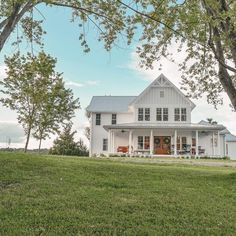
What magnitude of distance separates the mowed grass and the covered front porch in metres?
23.1

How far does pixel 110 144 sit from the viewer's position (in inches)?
1431

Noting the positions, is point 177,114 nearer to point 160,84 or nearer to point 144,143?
point 160,84

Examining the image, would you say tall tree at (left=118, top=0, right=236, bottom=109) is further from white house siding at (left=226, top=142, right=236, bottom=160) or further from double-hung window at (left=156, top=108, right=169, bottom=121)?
white house siding at (left=226, top=142, right=236, bottom=160)

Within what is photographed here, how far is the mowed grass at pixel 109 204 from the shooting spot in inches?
257

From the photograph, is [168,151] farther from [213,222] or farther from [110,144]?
[213,222]

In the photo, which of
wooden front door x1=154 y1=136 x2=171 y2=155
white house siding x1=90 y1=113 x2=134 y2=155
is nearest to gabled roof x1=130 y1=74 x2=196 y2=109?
white house siding x1=90 y1=113 x2=134 y2=155

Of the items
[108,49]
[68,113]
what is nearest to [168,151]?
[68,113]

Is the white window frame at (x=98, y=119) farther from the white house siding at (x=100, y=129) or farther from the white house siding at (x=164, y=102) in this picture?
the white house siding at (x=164, y=102)

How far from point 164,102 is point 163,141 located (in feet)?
12.9

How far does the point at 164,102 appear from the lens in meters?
37.5

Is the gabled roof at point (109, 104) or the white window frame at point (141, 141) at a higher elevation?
the gabled roof at point (109, 104)

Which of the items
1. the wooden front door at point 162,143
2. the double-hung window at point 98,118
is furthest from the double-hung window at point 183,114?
the double-hung window at point 98,118

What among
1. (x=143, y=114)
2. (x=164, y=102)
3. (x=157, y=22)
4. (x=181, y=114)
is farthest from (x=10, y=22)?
(x=181, y=114)

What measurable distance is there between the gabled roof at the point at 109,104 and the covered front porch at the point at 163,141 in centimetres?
317
